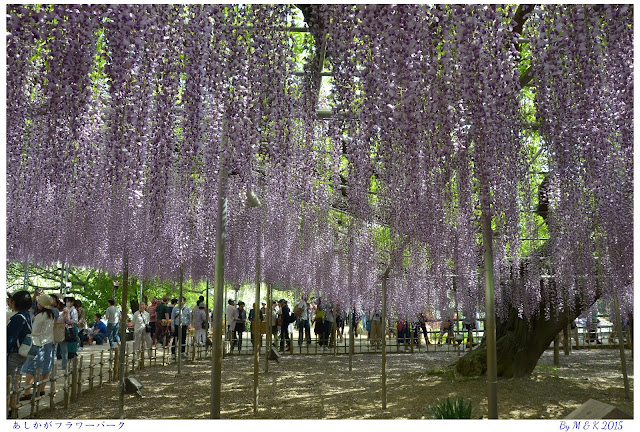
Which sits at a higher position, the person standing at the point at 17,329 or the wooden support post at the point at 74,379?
the person standing at the point at 17,329

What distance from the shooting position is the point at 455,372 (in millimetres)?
8430

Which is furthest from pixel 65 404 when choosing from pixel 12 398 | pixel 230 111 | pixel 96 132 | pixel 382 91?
pixel 382 91

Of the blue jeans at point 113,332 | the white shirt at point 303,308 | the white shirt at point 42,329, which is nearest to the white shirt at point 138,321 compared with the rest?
the blue jeans at point 113,332

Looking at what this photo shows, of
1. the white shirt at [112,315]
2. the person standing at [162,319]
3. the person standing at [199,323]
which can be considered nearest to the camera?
the white shirt at [112,315]

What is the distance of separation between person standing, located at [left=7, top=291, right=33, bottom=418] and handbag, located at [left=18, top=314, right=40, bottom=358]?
2 cm

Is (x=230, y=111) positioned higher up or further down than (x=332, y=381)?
higher up

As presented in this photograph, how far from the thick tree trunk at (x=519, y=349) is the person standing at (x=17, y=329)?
5.60 m

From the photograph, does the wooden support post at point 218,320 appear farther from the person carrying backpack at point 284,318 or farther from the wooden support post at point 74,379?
the person carrying backpack at point 284,318

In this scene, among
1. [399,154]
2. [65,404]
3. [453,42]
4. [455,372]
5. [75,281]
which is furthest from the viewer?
[75,281]

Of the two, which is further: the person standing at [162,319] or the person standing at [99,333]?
the person standing at [99,333]

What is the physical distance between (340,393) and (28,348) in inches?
145

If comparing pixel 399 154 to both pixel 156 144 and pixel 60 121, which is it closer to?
pixel 156 144

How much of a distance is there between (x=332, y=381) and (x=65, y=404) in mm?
3819

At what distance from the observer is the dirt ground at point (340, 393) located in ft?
20.0
